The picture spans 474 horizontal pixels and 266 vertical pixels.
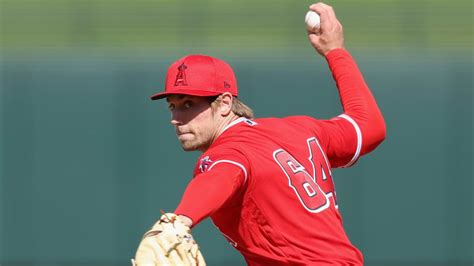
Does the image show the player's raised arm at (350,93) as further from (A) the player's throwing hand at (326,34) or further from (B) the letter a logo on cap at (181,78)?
(B) the letter a logo on cap at (181,78)

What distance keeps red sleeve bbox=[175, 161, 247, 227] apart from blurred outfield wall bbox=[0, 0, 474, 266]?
3.78 m

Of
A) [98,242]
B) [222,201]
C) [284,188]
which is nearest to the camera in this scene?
[222,201]

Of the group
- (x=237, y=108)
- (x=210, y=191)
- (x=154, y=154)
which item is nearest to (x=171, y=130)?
(x=154, y=154)

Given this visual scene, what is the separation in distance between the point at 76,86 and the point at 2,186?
2.71 ft

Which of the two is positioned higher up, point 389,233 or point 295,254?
point 295,254

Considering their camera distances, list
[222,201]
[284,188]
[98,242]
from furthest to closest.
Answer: [98,242] → [284,188] → [222,201]

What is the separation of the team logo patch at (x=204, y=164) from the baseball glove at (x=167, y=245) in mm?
270

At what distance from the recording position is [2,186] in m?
6.30

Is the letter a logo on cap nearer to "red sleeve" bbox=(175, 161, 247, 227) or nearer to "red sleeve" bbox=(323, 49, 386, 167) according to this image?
"red sleeve" bbox=(175, 161, 247, 227)

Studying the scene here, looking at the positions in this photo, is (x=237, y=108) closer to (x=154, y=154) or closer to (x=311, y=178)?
(x=311, y=178)

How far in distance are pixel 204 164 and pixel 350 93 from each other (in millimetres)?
800

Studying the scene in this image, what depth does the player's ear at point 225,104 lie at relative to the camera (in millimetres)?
2820

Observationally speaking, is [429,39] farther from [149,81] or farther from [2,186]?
[2,186]

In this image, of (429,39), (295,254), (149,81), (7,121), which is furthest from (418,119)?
(295,254)
